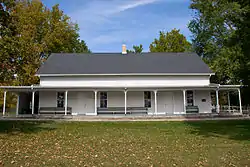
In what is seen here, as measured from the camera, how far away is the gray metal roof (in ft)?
79.4

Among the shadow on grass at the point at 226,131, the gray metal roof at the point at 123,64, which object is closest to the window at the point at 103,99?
the gray metal roof at the point at 123,64

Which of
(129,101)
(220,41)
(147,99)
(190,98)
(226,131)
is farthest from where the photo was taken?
(220,41)


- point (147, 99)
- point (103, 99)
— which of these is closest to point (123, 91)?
point (103, 99)

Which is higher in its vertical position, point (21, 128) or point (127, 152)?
point (21, 128)

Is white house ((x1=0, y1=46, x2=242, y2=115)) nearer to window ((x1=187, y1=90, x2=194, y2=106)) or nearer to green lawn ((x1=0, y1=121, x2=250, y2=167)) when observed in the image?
window ((x1=187, y1=90, x2=194, y2=106))

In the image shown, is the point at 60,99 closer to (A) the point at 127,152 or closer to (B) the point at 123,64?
(B) the point at 123,64

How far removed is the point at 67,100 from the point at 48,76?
10.2ft

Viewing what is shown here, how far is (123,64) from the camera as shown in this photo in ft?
84.1

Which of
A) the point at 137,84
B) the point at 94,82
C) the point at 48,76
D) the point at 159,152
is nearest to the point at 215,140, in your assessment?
the point at 159,152

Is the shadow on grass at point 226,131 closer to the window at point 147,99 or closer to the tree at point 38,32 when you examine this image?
the window at point 147,99

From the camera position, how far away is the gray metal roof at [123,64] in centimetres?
2420

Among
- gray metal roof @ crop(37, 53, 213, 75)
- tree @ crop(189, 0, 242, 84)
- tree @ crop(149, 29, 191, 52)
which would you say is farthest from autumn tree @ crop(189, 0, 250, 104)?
tree @ crop(149, 29, 191, 52)

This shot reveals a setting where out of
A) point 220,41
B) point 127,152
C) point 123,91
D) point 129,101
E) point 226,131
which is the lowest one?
point 127,152

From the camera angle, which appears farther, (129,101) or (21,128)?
(129,101)
